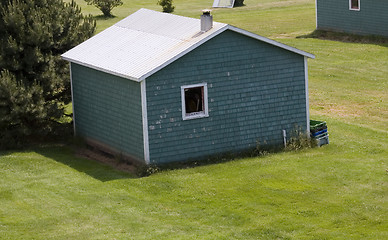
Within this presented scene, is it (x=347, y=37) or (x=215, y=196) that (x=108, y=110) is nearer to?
(x=215, y=196)

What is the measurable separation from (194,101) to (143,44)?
261 cm

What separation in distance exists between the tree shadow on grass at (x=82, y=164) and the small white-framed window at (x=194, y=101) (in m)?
2.58

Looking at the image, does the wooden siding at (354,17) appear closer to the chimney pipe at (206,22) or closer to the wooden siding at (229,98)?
the wooden siding at (229,98)

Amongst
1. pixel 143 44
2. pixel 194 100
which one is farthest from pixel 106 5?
pixel 194 100

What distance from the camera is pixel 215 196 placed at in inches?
895

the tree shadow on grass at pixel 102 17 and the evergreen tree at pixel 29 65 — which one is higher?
the evergreen tree at pixel 29 65

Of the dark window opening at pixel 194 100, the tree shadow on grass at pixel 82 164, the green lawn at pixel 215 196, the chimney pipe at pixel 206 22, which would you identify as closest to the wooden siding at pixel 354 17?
the green lawn at pixel 215 196

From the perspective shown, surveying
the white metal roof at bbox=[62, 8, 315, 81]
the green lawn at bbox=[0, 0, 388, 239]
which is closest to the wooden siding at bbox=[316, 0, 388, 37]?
the green lawn at bbox=[0, 0, 388, 239]

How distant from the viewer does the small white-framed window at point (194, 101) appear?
25.6 meters

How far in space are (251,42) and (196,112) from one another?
108 inches

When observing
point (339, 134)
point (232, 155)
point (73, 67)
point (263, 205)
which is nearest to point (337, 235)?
point (263, 205)

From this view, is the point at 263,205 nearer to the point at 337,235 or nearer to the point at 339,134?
the point at 337,235

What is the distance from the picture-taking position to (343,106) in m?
33.8

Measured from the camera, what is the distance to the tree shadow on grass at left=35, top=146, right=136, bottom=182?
2494 centimetres
